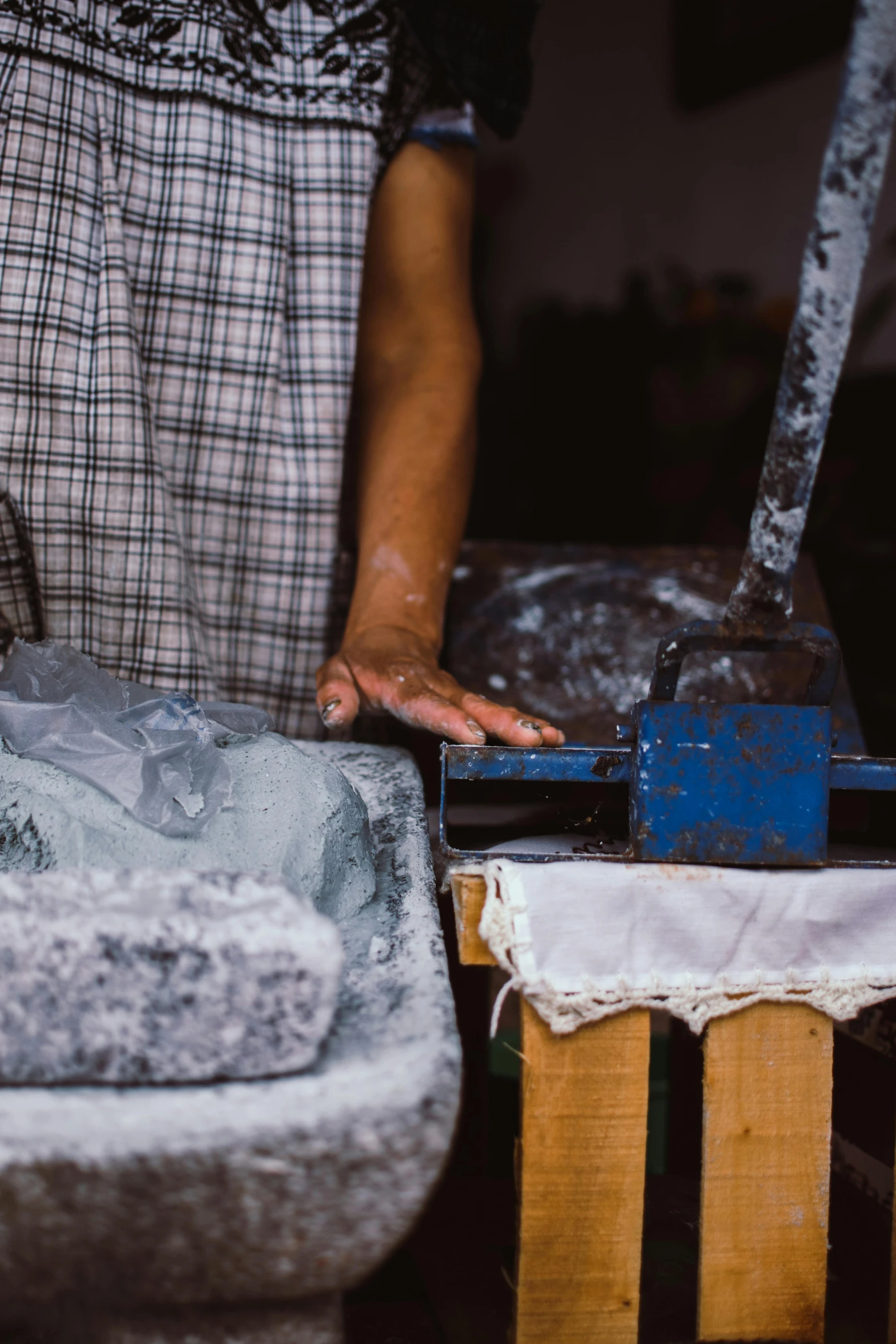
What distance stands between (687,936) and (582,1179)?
0.76 feet

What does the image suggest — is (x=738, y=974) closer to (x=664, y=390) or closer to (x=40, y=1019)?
(x=40, y=1019)

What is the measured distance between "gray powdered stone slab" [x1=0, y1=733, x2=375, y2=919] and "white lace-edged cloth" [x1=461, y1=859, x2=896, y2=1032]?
4.7 inches

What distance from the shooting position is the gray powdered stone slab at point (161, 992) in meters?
0.64

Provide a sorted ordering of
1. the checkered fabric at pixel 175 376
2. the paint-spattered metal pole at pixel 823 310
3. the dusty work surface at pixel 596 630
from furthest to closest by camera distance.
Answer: the dusty work surface at pixel 596 630 → the checkered fabric at pixel 175 376 → the paint-spattered metal pole at pixel 823 310

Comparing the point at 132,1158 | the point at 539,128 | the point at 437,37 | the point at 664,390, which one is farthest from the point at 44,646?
the point at 539,128

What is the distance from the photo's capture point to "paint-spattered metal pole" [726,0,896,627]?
695mm

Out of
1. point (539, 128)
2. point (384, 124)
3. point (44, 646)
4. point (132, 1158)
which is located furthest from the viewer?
point (539, 128)

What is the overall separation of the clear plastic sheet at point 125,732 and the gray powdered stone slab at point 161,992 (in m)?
0.19

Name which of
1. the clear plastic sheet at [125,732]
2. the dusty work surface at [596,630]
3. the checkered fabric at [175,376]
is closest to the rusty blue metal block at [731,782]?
the clear plastic sheet at [125,732]

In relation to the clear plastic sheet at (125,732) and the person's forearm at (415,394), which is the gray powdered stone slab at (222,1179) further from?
the person's forearm at (415,394)

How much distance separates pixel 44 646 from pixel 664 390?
269cm

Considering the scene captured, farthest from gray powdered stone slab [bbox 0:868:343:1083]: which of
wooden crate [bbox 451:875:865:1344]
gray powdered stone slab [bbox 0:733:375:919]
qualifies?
wooden crate [bbox 451:875:865:1344]

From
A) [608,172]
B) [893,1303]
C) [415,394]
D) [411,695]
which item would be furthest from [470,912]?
[608,172]

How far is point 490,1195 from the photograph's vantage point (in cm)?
140
